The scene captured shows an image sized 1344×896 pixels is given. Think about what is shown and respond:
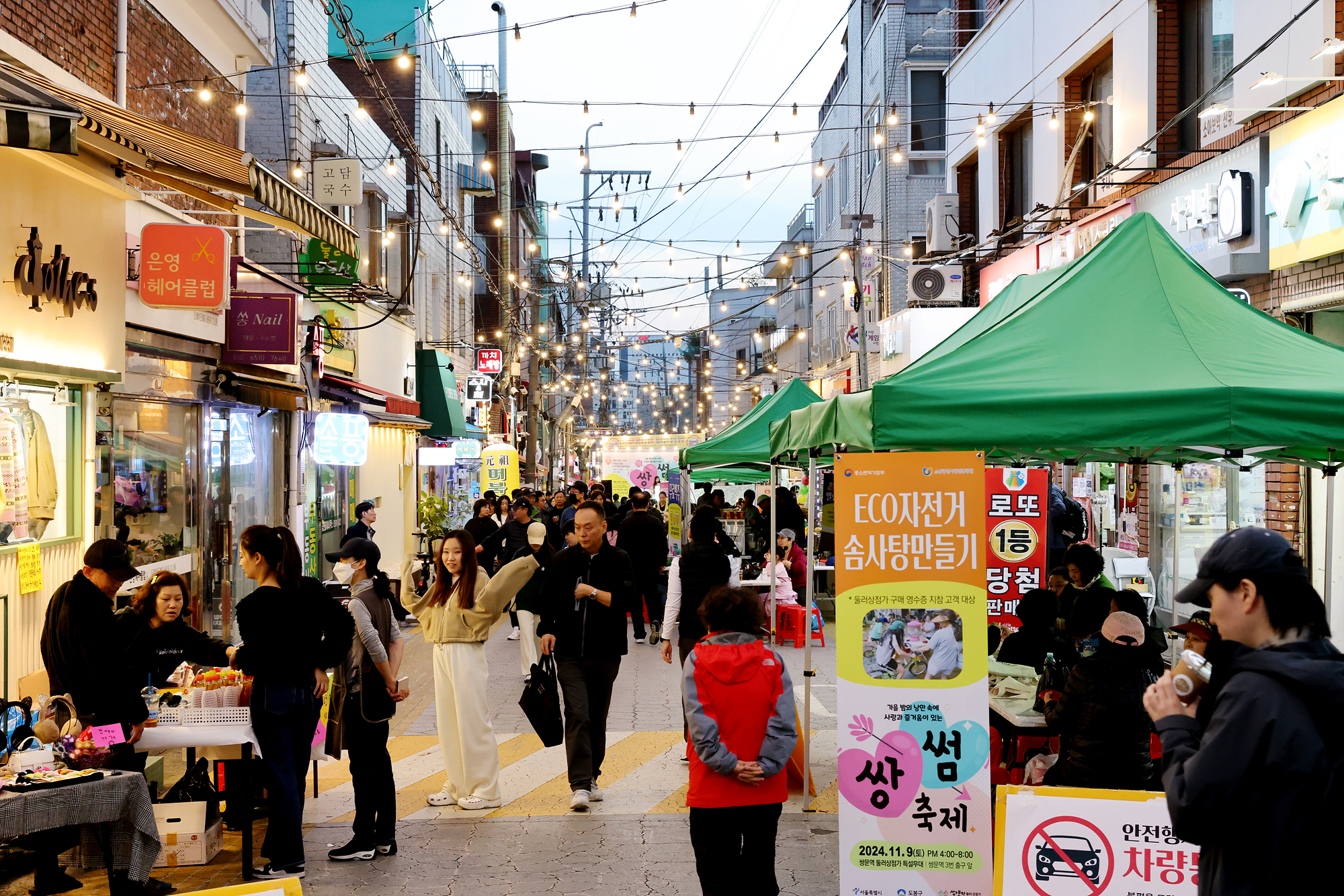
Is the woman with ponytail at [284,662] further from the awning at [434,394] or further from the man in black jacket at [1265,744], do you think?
the awning at [434,394]

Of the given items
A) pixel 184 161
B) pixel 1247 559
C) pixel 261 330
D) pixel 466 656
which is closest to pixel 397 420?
pixel 261 330

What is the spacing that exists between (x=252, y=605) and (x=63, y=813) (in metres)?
1.32

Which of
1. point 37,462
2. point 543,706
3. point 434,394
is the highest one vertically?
point 434,394

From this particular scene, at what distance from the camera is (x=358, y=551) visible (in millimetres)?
6859

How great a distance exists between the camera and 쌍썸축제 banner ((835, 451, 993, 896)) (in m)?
5.28

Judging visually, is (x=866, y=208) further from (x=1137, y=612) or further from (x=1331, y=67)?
(x=1137, y=612)

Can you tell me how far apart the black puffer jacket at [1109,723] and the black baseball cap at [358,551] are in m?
4.12

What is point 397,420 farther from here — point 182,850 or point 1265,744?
point 1265,744

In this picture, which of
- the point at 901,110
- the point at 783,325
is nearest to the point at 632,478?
the point at 901,110

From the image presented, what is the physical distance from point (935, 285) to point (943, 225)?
1.15 metres

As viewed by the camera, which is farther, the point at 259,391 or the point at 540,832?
the point at 259,391

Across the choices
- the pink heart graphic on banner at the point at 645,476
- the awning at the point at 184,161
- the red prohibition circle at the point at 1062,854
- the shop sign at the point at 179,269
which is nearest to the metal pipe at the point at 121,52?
the shop sign at the point at 179,269

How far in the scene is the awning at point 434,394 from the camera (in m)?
26.7

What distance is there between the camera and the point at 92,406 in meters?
9.62
